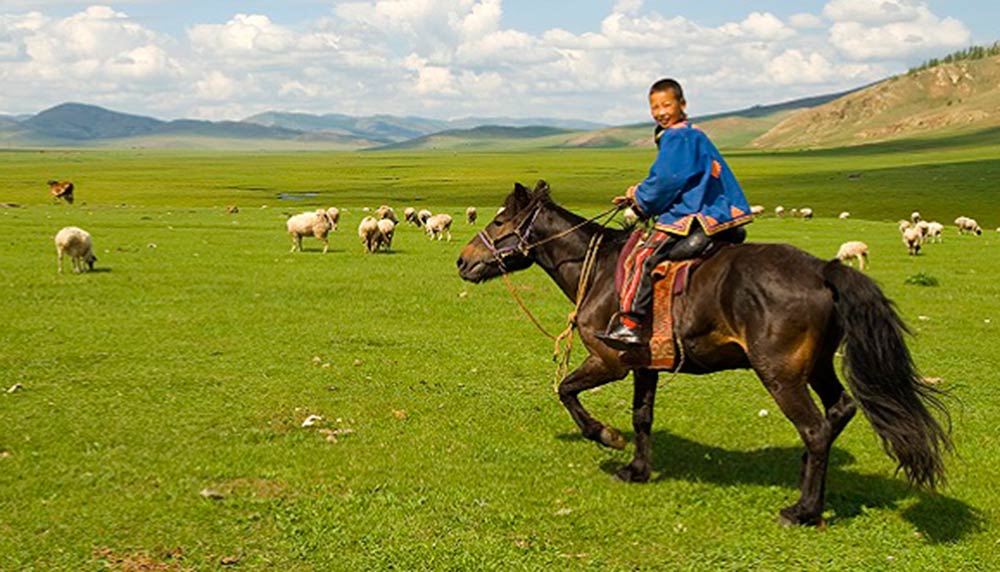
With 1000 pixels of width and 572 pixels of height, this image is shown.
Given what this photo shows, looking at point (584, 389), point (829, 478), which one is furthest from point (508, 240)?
point (829, 478)

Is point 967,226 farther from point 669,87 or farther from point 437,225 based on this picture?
point 669,87

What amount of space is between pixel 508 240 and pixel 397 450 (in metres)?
2.92

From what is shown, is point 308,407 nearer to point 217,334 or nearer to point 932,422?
point 217,334

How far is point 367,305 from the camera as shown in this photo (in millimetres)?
21672

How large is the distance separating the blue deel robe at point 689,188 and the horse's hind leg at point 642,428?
5.80 feet

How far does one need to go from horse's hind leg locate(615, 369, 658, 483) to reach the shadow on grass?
283 mm

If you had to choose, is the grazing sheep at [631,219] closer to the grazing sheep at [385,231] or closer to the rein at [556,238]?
the rein at [556,238]

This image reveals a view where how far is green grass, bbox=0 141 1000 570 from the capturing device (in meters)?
7.80

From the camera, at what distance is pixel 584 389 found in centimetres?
940

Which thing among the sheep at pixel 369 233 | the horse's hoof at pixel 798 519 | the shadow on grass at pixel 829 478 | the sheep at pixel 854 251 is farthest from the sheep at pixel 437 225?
the horse's hoof at pixel 798 519

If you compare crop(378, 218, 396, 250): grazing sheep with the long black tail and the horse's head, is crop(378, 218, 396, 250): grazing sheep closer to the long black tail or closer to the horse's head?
the horse's head

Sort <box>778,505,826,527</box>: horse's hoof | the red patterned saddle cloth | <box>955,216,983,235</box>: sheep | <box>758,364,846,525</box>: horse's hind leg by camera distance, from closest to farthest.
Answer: <box>758,364,846,525</box>: horse's hind leg, <box>778,505,826,527</box>: horse's hoof, the red patterned saddle cloth, <box>955,216,983,235</box>: sheep

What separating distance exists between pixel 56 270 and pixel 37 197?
2362 inches

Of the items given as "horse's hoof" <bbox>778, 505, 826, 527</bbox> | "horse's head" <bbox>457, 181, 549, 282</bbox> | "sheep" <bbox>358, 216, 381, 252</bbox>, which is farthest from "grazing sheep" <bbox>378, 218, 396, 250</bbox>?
"horse's hoof" <bbox>778, 505, 826, 527</bbox>
